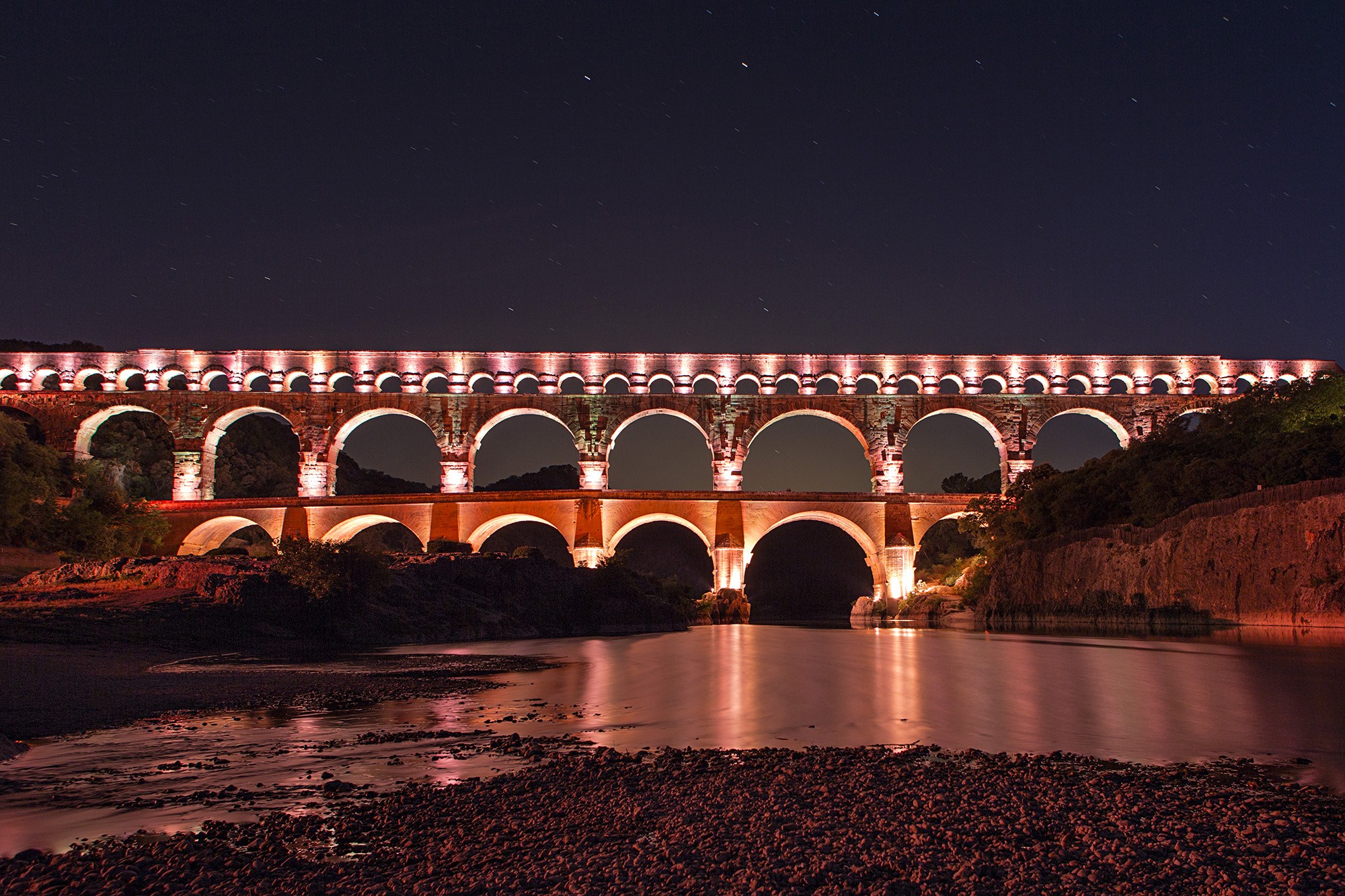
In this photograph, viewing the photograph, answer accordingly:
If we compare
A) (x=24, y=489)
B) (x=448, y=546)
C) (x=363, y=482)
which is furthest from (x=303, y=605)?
(x=363, y=482)

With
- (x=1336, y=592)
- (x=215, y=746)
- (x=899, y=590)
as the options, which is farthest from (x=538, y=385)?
(x=215, y=746)

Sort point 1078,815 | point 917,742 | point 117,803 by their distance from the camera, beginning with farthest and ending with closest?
point 917,742 → point 117,803 → point 1078,815

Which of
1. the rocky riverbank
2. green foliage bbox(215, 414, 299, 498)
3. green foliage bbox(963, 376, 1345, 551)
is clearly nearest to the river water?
the rocky riverbank

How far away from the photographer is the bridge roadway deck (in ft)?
154

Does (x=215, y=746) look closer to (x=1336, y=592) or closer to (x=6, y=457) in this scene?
(x=1336, y=592)

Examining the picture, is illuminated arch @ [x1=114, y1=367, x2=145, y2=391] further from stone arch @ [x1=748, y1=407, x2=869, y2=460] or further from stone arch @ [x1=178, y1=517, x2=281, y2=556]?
stone arch @ [x1=748, y1=407, x2=869, y2=460]

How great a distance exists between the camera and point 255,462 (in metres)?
63.3

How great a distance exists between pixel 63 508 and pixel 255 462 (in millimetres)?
25508

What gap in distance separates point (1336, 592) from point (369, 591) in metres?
23.5

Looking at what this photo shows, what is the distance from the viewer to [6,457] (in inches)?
1312

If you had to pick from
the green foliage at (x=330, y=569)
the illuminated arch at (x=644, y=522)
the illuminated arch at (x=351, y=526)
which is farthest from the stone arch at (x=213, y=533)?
the green foliage at (x=330, y=569)

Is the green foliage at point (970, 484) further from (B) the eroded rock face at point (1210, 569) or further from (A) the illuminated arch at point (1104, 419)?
(B) the eroded rock face at point (1210, 569)

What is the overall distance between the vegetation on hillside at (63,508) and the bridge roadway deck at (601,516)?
3.70 m

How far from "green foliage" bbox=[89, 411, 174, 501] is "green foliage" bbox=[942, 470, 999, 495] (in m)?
56.5
